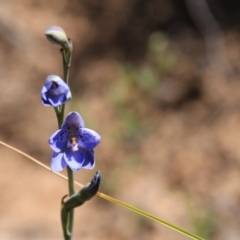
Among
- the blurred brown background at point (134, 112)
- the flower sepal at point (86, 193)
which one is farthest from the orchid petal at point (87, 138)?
the blurred brown background at point (134, 112)

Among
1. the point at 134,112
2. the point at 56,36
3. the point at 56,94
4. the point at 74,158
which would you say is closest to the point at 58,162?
the point at 74,158

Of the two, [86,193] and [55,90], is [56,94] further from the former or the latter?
A: [86,193]

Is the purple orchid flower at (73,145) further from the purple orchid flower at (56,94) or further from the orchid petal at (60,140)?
the purple orchid flower at (56,94)

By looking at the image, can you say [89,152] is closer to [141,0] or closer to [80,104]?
[80,104]

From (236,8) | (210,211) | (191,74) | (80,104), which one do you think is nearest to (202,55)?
(191,74)

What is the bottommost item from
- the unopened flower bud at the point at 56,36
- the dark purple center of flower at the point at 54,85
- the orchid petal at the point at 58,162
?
the orchid petal at the point at 58,162

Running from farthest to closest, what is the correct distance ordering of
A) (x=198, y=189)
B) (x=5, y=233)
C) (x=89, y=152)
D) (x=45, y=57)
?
(x=45, y=57) < (x=198, y=189) < (x=5, y=233) < (x=89, y=152)
